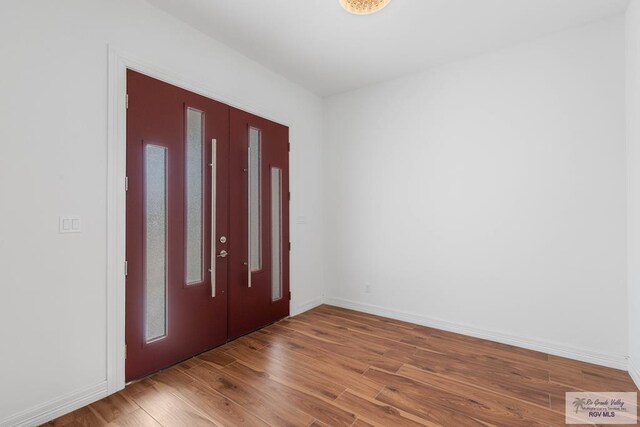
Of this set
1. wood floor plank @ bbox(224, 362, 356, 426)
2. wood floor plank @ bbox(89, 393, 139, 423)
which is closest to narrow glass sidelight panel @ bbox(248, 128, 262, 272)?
wood floor plank @ bbox(224, 362, 356, 426)

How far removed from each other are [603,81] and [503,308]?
2215 millimetres

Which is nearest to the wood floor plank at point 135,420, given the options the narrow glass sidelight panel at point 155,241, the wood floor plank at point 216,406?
the wood floor plank at point 216,406

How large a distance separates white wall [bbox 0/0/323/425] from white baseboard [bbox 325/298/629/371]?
2.84 metres

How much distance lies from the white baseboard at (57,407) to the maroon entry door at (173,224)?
215 millimetres

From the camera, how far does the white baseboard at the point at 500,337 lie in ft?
8.14

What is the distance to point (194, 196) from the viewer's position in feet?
8.63

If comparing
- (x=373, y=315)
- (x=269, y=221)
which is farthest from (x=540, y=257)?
(x=269, y=221)

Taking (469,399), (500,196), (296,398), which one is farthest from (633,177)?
(296,398)

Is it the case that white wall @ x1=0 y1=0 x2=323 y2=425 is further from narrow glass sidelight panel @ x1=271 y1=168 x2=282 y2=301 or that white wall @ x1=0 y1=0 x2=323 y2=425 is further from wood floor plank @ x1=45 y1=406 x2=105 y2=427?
narrow glass sidelight panel @ x1=271 y1=168 x2=282 y2=301

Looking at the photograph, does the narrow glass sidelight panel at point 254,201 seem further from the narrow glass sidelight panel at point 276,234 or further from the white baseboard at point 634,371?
the white baseboard at point 634,371

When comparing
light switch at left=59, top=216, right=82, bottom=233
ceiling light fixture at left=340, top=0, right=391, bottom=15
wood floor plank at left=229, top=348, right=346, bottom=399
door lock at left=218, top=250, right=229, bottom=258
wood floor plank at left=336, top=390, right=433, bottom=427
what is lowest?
wood floor plank at left=336, top=390, right=433, bottom=427

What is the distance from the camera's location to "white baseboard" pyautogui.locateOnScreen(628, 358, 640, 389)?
217cm

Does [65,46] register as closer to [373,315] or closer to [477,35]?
[477,35]

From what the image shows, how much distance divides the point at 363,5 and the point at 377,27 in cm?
47
